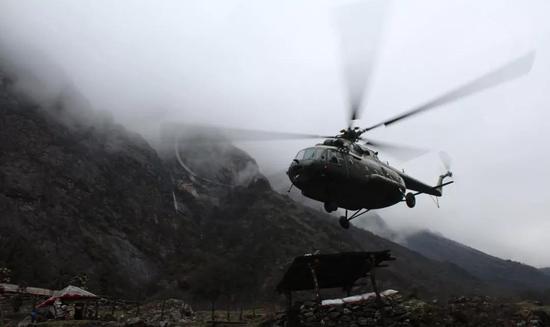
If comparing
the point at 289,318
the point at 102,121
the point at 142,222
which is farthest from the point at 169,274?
the point at 289,318

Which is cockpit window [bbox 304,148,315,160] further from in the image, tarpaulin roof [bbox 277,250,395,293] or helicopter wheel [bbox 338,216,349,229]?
helicopter wheel [bbox 338,216,349,229]

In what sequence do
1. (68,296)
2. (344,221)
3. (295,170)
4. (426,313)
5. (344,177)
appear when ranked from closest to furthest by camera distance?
(426,313) < (295,170) < (344,177) < (344,221) < (68,296)

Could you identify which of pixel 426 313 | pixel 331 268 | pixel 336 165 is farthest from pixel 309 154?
pixel 426 313

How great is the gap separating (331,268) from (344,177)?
13.5 ft

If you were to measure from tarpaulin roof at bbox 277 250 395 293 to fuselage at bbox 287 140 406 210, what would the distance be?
2.97m

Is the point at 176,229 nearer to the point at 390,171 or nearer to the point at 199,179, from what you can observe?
the point at 199,179

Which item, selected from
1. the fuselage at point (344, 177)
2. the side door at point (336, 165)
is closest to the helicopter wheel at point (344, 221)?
the fuselage at point (344, 177)

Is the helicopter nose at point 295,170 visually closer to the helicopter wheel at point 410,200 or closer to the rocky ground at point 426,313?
the rocky ground at point 426,313

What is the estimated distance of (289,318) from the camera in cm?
1914

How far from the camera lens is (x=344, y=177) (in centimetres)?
1928

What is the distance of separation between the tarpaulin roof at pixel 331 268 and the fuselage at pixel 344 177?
297cm

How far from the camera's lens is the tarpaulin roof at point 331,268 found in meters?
17.8

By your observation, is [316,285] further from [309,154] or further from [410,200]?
[410,200]

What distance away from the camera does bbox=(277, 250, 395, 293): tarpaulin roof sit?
1781 cm
